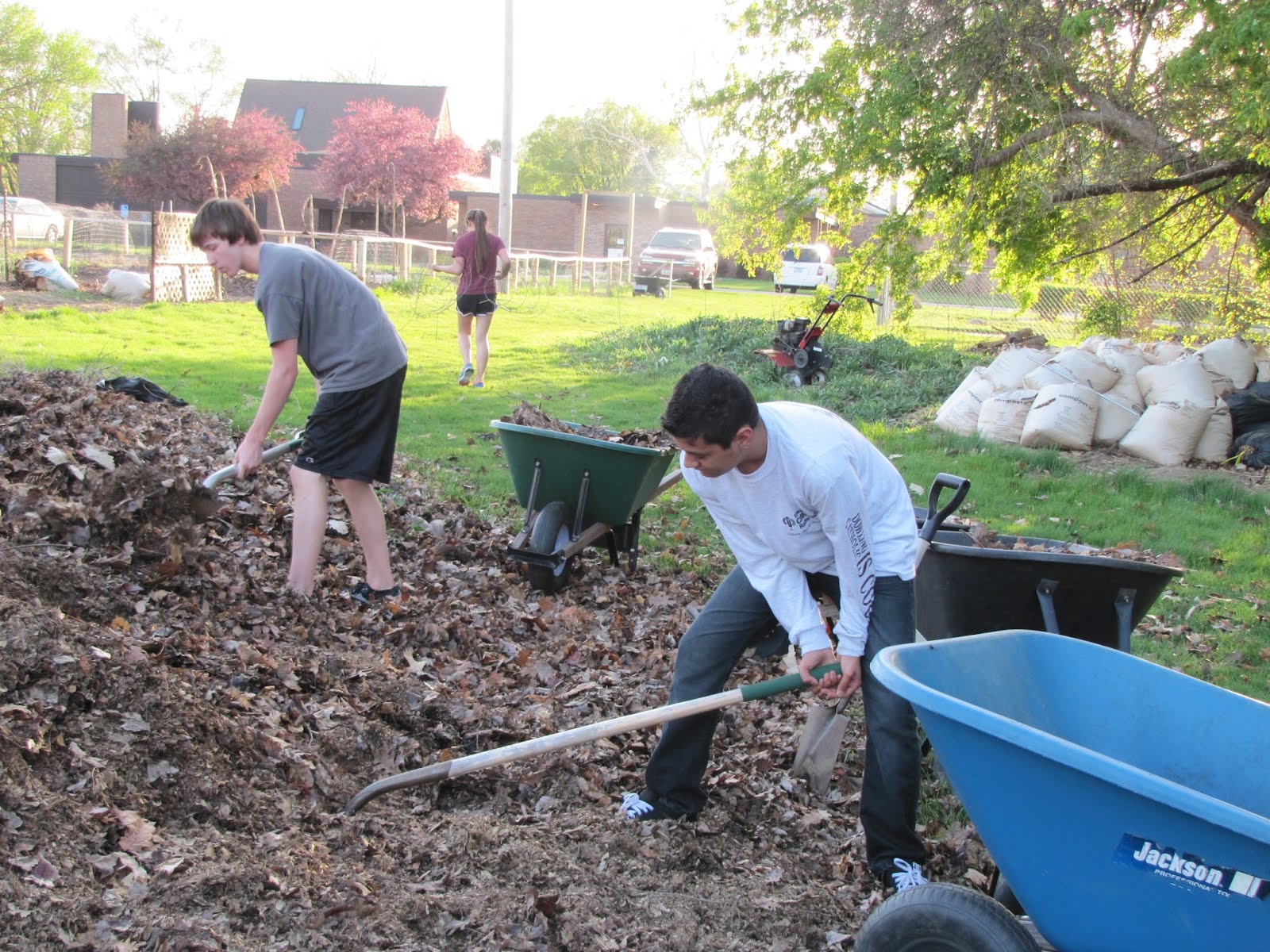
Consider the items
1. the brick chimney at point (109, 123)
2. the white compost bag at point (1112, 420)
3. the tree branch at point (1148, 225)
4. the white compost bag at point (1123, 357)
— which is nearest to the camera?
the white compost bag at point (1112, 420)

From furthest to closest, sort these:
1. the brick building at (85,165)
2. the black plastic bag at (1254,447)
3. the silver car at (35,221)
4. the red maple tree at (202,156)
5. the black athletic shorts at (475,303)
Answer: the brick building at (85,165)
the silver car at (35,221)
the red maple tree at (202,156)
the black athletic shorts at (475,303)
the black plastic bag at (1254,447)

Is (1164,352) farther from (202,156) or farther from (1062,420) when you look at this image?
(202,156)

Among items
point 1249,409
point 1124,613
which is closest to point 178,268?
point 1249,409

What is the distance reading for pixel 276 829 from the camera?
338 centimetres

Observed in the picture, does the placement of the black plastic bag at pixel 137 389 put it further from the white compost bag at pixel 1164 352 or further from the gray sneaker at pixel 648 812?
the white compost bag at pixel 1164 352

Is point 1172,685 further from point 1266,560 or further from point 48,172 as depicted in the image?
point 48,172

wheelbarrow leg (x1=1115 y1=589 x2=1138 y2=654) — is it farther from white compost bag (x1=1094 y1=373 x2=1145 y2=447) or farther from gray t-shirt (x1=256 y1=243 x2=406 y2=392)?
white compost bag (x1=1094 y1=373 x2=1145 y2=447)

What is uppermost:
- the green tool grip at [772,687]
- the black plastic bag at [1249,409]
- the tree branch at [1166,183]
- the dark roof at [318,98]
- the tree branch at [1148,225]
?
the dark roof at [318,98]


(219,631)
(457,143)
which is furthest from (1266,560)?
(457,143)

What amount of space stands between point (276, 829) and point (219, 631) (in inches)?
55.9

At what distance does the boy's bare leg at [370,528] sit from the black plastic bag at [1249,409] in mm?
8290

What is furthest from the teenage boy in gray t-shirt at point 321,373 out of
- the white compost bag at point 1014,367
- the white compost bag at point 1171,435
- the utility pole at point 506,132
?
the utility pole at point 506,132

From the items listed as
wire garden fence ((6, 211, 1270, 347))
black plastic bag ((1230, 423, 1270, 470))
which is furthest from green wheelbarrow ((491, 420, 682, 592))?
wire garden fence ((6, 211, 1270, 347))

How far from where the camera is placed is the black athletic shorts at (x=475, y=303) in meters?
11.4
